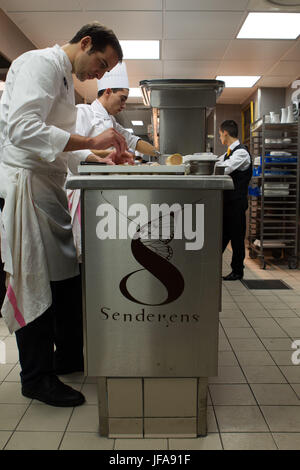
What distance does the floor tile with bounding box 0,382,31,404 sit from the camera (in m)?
1.72

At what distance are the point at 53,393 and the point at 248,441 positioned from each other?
803 millimetres

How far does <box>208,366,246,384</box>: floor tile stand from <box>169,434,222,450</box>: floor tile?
0.48 meters

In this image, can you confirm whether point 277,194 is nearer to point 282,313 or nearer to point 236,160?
point 236,160

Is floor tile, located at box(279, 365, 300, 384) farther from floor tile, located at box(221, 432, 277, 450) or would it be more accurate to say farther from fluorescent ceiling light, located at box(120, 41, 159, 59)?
fluorescent ceiling light, located at box(120, 41, 159, 59)

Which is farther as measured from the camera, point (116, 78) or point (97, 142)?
point (116, 78)

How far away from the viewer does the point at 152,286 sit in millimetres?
1329

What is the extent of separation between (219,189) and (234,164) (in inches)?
108

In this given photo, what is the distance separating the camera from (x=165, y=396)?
1420 millimetres

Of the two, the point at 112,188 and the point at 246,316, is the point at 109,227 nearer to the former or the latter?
the point at 112,188

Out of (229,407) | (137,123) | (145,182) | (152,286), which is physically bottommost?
(229,407)

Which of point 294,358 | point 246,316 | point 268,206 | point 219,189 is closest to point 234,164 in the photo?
point 268,206

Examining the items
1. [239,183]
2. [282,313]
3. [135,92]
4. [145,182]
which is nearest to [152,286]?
[145,182]

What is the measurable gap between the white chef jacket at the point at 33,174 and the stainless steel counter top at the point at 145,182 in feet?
0.72

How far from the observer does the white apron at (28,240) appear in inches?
59.3
